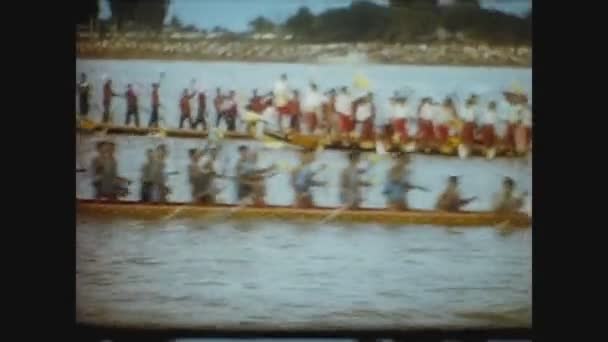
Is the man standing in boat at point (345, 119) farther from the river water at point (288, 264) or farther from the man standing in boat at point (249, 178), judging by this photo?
the man standing in boat at point (249, 178)

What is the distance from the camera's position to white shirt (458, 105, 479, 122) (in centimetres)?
204

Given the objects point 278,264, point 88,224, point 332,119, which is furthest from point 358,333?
point 88,224

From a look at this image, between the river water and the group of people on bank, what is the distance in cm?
6

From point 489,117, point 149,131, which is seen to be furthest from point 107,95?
point 489,117

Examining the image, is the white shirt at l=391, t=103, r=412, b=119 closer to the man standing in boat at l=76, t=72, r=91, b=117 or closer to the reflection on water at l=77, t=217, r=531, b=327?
the reflection on water at l=77, t=217, r=531, b=327

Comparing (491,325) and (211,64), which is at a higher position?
(211,64)

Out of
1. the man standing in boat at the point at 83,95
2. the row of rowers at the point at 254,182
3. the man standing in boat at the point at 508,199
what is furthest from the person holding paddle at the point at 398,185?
the man standing in boat at the point at 83,95

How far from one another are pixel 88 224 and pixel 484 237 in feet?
3.48

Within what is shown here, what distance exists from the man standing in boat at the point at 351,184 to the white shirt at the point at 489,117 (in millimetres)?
360

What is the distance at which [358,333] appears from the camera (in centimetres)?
201

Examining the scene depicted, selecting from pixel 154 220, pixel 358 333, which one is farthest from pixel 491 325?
pixel 154 220

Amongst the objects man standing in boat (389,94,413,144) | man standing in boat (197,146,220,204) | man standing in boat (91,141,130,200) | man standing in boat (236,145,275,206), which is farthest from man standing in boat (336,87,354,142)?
man standing in boat (91,141,130,200)
